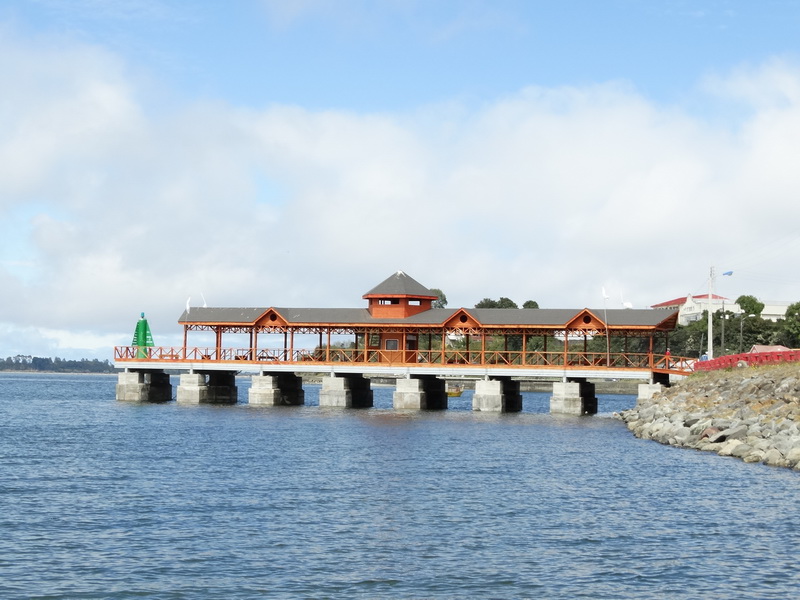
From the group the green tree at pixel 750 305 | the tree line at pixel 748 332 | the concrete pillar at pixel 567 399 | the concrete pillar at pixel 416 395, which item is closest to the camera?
the concrete pillar at pixel 567 399

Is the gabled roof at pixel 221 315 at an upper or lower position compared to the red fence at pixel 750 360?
upper

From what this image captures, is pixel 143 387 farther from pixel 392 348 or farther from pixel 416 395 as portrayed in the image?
pixel 416 395

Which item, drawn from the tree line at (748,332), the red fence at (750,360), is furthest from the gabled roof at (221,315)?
the tree line at (748,332)

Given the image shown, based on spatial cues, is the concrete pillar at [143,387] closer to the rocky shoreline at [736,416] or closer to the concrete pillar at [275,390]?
the concrete pillar at [275,390]

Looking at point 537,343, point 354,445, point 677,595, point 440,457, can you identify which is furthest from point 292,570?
point 537,343

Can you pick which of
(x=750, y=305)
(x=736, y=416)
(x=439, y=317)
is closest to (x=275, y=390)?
(x=439, y=317)

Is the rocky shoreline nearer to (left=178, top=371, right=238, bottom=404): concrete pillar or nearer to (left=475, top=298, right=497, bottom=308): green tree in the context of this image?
(left=178, top=371, right=238, bottom=404): concrete pillar

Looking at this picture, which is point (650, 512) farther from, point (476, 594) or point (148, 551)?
point (148, 551)

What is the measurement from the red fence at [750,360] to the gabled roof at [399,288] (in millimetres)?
22547

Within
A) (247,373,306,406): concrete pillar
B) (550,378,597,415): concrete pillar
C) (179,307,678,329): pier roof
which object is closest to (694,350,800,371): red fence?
(179,307,678,329): pier roof

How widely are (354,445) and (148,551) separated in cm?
2535

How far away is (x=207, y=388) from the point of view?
86.2 m

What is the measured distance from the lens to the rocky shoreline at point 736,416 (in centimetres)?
4316

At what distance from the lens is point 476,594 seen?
2208cm
